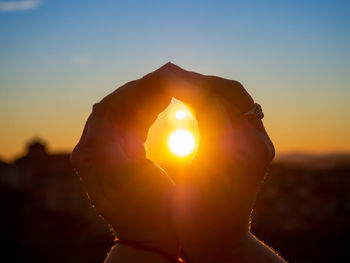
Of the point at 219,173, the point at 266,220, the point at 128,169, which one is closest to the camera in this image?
the point at 219,173

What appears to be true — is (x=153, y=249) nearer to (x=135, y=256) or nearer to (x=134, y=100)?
(x=135, y=256)

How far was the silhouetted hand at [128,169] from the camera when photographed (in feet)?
5.20

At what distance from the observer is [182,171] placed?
150 cm

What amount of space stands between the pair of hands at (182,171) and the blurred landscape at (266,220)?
9.31 meters

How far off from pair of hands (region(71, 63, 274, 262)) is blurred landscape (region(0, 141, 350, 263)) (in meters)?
9.31

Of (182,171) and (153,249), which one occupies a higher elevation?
(182,171)

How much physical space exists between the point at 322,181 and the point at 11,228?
9654 millimetres

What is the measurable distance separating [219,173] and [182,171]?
15 centimetres

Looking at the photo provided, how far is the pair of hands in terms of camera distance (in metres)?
1.43

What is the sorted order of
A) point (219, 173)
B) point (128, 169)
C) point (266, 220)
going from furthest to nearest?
point (266, 220), point (128, 169), point (219, 173)

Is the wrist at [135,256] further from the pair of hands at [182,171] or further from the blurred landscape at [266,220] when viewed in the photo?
the blurred landscape at [266,220]

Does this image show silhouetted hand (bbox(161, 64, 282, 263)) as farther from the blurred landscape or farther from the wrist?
the blurred landscape

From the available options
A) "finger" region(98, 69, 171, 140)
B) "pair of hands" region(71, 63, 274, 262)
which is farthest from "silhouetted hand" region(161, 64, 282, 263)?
"finger" region(98, 69, 171, 140)

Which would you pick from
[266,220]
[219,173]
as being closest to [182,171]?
[219,173]
